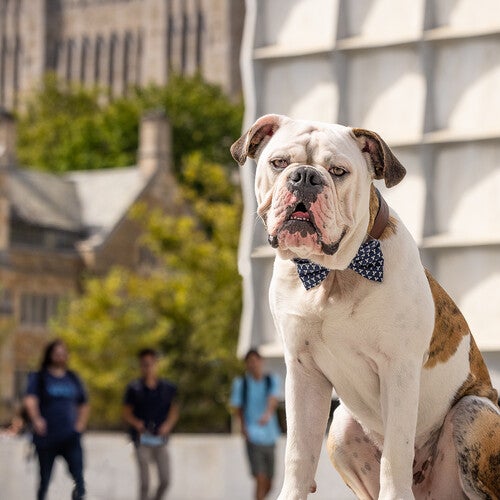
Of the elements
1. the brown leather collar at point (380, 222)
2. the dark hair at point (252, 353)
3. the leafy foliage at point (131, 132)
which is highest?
the brown leather collar at point (380, 222)

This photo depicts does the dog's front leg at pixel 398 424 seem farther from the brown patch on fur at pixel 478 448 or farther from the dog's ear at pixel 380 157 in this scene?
the dog's ear at pixel 380 157

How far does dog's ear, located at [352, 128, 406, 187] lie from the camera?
5133 mm

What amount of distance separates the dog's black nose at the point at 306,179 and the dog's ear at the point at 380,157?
0.28 metres

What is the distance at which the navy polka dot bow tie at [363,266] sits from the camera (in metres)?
5.09

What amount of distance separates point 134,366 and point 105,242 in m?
13.6

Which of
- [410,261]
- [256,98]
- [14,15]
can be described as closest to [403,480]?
[410,261]

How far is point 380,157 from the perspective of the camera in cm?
515

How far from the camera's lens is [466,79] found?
45.2 ft

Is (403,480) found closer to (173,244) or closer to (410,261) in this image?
(410,261)

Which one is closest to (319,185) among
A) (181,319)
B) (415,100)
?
(415,100)

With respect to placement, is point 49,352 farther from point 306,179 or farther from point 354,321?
point 306,179

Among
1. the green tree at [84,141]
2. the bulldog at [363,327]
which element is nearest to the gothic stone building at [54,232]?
the green tree at [84,141]

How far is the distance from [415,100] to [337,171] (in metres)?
9.11

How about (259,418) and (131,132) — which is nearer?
(259,418)
